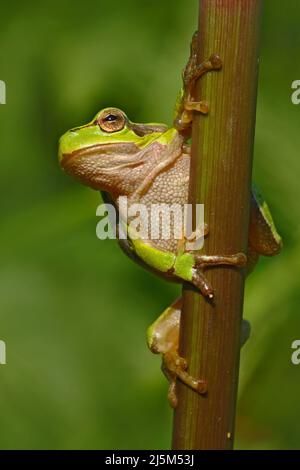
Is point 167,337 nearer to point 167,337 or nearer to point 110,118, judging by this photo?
point 167,337

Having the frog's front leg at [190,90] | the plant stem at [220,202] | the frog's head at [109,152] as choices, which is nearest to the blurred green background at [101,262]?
the frog's head at [109,152]

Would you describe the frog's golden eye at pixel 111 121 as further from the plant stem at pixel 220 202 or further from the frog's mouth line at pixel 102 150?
the plant stem at pixel 220 202

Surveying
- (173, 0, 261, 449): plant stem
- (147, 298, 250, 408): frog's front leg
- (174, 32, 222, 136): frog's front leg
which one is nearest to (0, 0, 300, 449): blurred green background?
(147, 298, 250, 408): frog's front leg

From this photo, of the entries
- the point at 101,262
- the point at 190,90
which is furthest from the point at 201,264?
the point at 101,262

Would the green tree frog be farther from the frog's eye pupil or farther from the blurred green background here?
the blurred green background

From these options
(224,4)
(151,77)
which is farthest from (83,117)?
(224,4)

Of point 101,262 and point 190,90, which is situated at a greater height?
point 190,90
